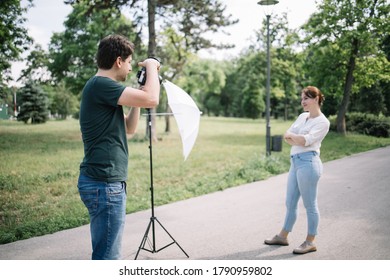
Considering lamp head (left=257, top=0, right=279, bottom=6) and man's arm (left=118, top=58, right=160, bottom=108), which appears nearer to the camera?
man's arm (left=118, top=58, right=160, bottom=108)

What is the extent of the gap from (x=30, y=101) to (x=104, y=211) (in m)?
3.36

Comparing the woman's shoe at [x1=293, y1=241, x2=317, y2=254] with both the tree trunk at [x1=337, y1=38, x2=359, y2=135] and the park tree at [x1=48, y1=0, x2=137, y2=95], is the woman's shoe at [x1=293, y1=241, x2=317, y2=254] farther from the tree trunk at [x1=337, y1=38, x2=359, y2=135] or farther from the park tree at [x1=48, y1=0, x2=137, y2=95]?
the park tree at [x1=48, y1=0, x2=137, y2=95]

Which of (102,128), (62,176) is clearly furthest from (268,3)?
(102,128)

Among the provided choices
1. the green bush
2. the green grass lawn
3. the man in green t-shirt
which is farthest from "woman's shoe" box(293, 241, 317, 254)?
the green bush

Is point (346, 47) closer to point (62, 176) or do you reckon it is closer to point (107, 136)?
point (62, 176)

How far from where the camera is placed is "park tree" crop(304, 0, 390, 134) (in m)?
8.20

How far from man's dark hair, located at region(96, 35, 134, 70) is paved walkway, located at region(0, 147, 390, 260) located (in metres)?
2.30

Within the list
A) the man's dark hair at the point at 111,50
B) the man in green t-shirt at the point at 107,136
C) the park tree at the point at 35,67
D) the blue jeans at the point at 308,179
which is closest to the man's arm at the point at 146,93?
the man in green t-shirt at the point at 107,136

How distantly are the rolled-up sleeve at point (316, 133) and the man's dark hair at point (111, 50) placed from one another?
2225mm

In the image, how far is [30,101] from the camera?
16.3 ft

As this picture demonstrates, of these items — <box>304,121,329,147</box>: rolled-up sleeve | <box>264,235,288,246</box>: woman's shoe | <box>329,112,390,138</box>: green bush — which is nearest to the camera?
<box>304,121,329,147</box>: rolled-up sleeve

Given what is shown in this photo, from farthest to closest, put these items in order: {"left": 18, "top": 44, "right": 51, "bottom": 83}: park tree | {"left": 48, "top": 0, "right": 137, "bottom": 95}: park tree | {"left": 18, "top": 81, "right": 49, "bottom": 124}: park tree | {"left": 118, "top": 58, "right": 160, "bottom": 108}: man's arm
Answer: {"left": 48, "top": 0, "right": 137, "bottom": 95}: park tree
{"left": 18, "top": 44, "right": 51, "bottom": 83}: park tree
{"left": 18, "top": 81, "right": 49, "bottom": 124}: park tree
{"left": 118, "top": 58, "right": 160, "bottom": 108}: man's arm
